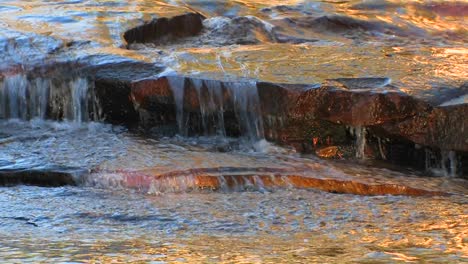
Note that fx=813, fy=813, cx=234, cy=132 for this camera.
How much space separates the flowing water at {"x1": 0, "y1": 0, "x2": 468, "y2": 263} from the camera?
316 centimetres

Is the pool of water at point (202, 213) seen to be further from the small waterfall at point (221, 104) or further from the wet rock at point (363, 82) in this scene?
the wet rock at point (363, 82)

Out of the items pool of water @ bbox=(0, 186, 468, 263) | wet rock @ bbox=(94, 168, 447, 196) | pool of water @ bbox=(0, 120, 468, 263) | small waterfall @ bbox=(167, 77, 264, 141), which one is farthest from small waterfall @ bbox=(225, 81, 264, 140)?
pool of water @ bbox=(0, 186, 468, 263)

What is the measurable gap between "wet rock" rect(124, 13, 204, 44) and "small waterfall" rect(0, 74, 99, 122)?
1282 mm

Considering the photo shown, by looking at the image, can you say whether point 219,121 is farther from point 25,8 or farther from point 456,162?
point 25,8

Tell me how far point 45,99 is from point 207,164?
2.26 m

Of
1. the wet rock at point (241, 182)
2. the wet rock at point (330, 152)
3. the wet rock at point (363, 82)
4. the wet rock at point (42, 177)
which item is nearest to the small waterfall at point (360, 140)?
the wet rock at point (330, 152)

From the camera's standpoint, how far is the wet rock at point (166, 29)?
8.04 metres

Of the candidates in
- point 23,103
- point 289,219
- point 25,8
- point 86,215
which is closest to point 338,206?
point 289,219

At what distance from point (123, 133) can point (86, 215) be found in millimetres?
2142

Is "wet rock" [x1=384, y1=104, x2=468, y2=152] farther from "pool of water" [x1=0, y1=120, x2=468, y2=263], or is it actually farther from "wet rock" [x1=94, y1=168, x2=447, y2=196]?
"wet rock" [x1=94, y1=168, x2=447, y2=196]

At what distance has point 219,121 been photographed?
6.01 metres

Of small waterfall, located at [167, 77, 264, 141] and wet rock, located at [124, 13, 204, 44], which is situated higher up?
wet rock, located at [124, 13, 204, 44]

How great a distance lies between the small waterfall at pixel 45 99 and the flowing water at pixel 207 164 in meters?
0.01

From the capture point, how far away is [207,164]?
493 centimetres
